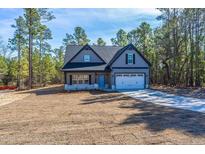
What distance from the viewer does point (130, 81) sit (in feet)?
89.0

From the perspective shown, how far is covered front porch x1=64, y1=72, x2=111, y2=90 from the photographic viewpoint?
26.8m

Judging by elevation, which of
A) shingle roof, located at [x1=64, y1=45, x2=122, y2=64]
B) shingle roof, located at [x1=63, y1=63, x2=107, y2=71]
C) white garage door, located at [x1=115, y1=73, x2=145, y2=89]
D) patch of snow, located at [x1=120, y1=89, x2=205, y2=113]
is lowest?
patch of snow, located at [x1=120, y1=89, x2=205, y2=113]

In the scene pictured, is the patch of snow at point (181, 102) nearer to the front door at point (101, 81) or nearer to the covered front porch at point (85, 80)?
the covered front porch at point (85, 80)

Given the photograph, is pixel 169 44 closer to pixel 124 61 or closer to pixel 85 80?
pixel 124 61

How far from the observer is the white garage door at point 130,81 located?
88.1 ft

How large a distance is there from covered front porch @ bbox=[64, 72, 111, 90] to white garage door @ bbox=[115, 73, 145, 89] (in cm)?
125

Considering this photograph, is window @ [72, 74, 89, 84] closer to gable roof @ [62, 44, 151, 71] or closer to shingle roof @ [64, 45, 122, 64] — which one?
gable roof @ [62, 44, 151, 71]

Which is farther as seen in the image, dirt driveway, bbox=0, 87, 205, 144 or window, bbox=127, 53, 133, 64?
window, bbox=127, 53, 133, 64

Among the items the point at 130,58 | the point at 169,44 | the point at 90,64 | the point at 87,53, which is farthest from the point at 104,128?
the point at 169,44

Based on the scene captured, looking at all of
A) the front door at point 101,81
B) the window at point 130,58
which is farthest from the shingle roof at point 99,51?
the window at point 130,58

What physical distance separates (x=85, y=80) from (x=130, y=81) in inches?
196

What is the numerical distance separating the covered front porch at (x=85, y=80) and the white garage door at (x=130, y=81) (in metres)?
1.25

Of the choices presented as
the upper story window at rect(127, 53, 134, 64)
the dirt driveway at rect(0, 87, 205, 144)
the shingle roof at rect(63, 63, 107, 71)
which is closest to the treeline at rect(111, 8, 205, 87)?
the upper story window at rect(127, 53, 134, 64)

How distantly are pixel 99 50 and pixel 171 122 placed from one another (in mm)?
21548
